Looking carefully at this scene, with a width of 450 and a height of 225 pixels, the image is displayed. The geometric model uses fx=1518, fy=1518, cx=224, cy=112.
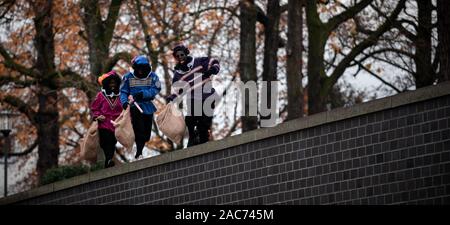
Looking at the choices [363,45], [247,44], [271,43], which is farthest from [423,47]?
[271,43]

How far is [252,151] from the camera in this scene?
1745 cm

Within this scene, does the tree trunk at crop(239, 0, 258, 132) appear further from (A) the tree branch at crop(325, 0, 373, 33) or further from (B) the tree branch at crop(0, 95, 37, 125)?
(B) the tree branch at crop(0, 95, 37, 125)

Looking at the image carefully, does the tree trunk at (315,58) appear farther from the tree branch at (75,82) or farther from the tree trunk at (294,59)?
the tree branch at (75,82)

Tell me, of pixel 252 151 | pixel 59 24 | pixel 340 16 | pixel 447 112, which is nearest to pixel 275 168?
pixel 252 151

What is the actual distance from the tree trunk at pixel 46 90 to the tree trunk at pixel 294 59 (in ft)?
15.6

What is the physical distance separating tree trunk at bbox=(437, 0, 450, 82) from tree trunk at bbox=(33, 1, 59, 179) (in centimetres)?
1054

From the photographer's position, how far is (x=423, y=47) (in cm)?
2786

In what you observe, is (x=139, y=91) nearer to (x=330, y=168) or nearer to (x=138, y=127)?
(x=138, y=127)

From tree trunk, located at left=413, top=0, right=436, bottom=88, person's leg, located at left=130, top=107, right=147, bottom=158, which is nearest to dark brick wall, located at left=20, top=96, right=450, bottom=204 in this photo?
person's leg, located at left=130, top=107, right=147, bottom=158

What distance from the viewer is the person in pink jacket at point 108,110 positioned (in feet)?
69.2

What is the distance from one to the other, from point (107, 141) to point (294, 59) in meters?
8.79

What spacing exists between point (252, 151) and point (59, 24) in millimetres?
15491

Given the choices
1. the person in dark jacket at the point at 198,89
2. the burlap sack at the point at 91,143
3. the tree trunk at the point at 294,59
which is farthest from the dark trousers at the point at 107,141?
the tree trunk at the point at 294,59
